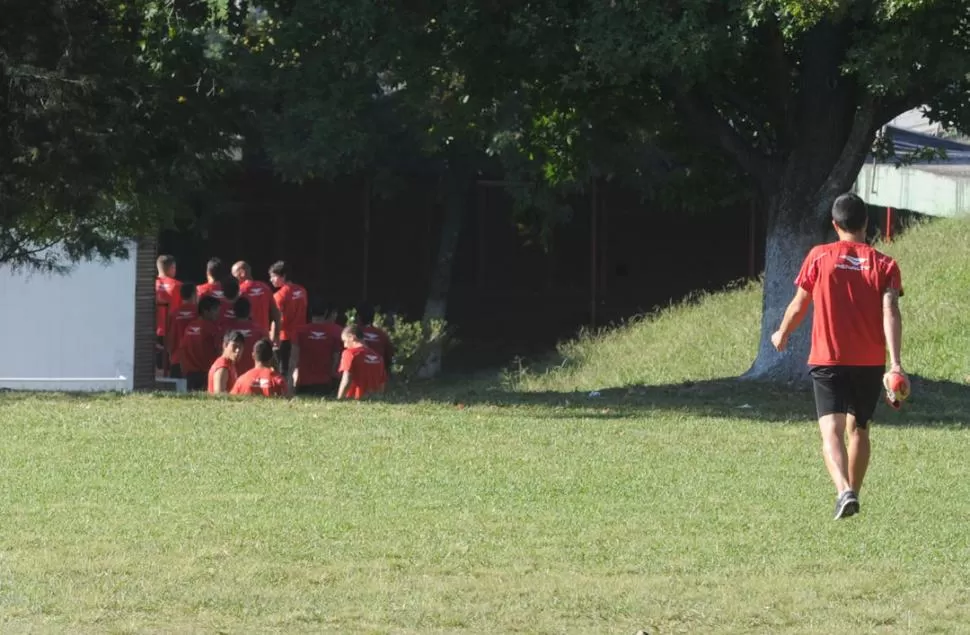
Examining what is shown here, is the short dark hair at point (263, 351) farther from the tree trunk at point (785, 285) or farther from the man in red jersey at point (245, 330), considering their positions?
the tree trunk at point (785, 285)

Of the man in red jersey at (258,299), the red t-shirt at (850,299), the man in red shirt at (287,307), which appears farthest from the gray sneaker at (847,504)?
the man in red shirt at (287,307)

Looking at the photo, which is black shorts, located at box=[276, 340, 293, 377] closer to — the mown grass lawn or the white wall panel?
the white wall panel

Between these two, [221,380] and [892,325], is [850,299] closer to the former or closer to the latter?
[892,325]

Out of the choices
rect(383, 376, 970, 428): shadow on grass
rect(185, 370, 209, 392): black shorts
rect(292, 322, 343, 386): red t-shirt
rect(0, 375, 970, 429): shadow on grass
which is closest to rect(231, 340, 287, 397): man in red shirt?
rect(0, 375, 970, 429): shadow on grass

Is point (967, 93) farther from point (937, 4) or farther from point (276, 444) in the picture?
point (276, 444)

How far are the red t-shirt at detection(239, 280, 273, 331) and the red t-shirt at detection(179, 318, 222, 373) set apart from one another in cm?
47

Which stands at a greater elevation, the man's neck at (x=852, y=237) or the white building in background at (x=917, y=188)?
the white building in background at (x=917, y=188)

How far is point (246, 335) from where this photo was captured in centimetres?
1758

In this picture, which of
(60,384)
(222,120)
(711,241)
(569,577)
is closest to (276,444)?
(569,577)

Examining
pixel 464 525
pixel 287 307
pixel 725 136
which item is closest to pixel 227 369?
pixel 287 307

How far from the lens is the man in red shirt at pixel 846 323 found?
30.0 feet

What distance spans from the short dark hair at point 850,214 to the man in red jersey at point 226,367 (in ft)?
27.7

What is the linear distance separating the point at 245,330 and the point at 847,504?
31.6 ft

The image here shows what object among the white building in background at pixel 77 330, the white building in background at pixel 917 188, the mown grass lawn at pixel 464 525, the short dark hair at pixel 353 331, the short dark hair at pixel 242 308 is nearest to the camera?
the mown grass lawn at pixel 464 525
